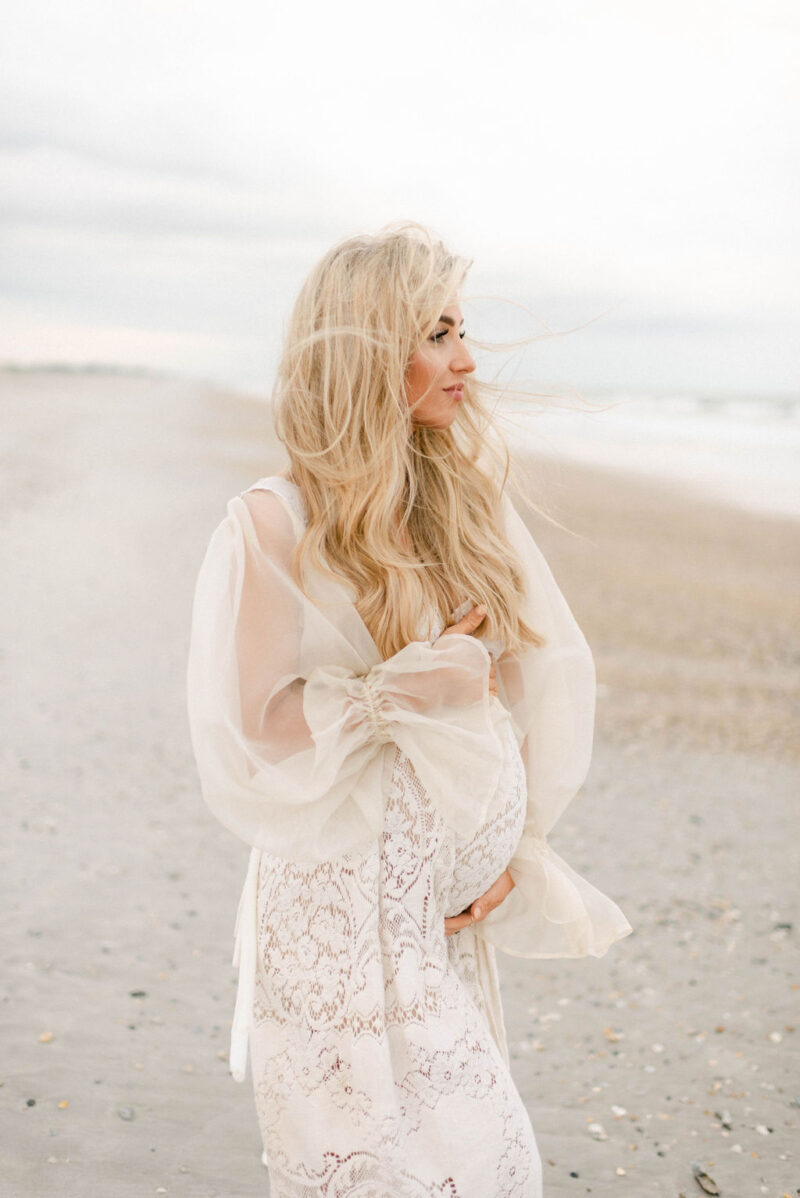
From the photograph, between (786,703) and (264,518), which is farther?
(786,703)

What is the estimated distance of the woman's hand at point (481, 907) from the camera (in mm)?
2307

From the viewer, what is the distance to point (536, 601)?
258 cm

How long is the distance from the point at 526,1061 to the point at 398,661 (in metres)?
2.33

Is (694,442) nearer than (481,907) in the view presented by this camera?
No

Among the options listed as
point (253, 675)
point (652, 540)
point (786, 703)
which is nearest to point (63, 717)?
point (786, 703)

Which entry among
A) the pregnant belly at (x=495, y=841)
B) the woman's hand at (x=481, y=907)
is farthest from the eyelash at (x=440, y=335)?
the woman's hand at (x=481, y=907)

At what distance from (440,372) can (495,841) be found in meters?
0.97

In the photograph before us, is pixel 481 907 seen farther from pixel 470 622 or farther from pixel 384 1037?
pixel 470 622

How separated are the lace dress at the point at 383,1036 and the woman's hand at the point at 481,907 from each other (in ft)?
0.18

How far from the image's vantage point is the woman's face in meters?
2.29

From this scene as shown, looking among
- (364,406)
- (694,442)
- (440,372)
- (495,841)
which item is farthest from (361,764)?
(694,442)

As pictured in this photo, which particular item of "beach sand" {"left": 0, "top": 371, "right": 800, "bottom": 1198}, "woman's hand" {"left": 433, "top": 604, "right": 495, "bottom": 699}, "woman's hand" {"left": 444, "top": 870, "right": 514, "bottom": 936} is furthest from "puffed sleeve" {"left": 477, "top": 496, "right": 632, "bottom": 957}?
"beach sand" {"left": 0, "top": 371, "right": 800, "bottom": 1198}

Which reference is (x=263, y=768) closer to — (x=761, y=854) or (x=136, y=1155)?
(x=136, y=1155)

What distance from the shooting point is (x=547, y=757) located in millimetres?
2559
